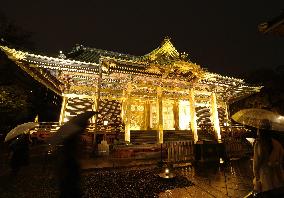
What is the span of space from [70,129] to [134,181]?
482 centimetres

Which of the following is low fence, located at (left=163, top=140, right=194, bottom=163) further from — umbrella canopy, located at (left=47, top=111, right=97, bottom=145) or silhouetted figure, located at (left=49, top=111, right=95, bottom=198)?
silhouetted figure, located at (left=49, top=111, right=95, bottom=198)

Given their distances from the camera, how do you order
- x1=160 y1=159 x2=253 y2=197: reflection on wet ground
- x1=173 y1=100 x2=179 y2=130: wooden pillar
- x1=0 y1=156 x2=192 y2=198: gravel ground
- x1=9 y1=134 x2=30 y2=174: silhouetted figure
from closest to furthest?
x1=0 y1=156 x2=192 y2=198: gravel ground → x1=160 y1=159 x2=253 y2=197: reflection on wet ground → x1=9 y1=134 x2=30 y2=174: silhouetted figure → x1=173 y1=100 x2=179 y2=130: wooden pillar

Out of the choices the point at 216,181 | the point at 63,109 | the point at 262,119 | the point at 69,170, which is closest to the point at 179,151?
the point at 216,181

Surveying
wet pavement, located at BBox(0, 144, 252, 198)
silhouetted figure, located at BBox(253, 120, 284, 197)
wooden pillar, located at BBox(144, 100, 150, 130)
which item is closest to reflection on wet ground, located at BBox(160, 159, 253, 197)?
wet pavement, located at BBox(0, 144, 252, 198)

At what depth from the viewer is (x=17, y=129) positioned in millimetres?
7602

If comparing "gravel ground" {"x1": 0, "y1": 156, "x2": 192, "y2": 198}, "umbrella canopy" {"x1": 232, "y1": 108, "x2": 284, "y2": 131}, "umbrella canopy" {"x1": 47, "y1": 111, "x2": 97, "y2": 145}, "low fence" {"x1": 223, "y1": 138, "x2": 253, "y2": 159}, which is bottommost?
"gravel ground" {"x1": 0, "y1": 156, "x2": 192, "y2": 198}

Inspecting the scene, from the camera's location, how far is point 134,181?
289 inches

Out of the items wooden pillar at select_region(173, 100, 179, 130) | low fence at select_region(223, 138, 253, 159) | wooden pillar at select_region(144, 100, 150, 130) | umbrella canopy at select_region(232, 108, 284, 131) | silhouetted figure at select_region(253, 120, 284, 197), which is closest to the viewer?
silhouetted figure at select_region(253, 120, 284, 197)

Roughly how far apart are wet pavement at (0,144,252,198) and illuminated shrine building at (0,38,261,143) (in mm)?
3486

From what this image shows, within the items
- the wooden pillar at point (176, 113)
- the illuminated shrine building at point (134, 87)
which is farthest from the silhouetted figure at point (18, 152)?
the wooden pillar at point (176, 113)

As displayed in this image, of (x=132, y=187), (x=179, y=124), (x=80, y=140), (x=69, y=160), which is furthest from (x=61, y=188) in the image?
Result: (x=179, y=124)

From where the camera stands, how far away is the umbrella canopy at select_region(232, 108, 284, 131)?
4.73 metres

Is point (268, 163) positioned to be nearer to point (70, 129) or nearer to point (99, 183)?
point (70, 129)

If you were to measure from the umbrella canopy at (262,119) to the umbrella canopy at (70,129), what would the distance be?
411 centimetres
